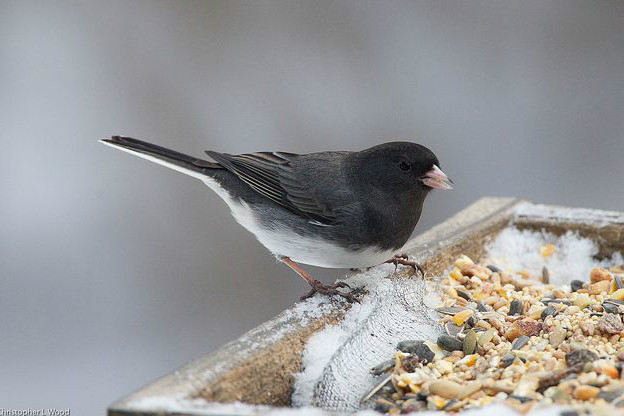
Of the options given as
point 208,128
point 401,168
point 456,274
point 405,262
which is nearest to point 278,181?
point 401,168


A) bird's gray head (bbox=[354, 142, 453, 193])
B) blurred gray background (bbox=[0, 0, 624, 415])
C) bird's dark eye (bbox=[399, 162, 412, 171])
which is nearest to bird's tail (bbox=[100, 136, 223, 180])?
bird's gray head (bbox=[354, 142, 453, 193])

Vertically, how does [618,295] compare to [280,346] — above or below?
above

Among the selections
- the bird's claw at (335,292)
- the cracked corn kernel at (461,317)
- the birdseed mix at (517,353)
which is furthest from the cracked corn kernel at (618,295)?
the bird's claw at (335,292)

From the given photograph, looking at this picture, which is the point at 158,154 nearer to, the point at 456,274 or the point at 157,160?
the point at 157,160

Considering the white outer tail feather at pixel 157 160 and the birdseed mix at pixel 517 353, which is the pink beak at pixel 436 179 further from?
the white outer tail feather at pixel 157 160

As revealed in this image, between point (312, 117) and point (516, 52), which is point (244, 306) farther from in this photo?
point (516, 52)

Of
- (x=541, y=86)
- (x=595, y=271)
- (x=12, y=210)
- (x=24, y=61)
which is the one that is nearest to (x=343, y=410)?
(x=595, y=271)
